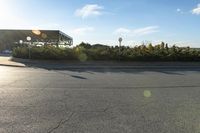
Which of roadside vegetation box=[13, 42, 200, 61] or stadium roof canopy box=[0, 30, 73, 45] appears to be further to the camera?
stadium roof canopy box=[0, 30, 73, 45]

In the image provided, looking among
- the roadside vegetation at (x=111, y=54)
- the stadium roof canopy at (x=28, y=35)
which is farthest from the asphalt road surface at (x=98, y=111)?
the stadium roof canopy at (x=28, y=35)

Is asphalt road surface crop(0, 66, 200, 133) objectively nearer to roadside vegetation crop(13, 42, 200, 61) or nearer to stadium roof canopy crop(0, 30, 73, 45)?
roadside vegetation crop(13, 42, 200, 61)

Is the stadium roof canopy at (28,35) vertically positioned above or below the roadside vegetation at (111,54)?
above

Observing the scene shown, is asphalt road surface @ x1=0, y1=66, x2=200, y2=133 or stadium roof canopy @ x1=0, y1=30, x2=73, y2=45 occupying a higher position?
stadium roof canopy @ x1=0, y1=30, x2=73, y2=45

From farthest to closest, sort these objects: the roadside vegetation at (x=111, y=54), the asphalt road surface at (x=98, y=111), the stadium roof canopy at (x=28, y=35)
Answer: the stadium roof canopy at (x=28, y=35), the roadside vegetation at (x=111, y=54), the asphalt road surface at (x=98, y=111)

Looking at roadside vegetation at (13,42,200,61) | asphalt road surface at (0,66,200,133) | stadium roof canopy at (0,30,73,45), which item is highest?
stadium roof canopy at (0,30,73,45)

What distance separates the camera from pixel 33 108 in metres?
9.43

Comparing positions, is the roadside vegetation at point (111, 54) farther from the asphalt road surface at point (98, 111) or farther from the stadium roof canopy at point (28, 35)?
the stadium roof canopy at point (28, 35)

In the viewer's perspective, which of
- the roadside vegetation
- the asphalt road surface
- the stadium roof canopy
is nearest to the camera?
the asphalt road surface

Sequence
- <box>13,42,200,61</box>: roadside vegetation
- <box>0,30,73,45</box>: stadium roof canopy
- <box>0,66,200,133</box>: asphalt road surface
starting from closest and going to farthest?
<box>0,66,200,133</box>: asphalt road surface, <box>13,42,200,61</box>: roadside vegetation, <box>0,30,73,45</box>: stadium roof canopy

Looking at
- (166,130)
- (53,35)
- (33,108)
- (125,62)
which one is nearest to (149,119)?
(166,130)

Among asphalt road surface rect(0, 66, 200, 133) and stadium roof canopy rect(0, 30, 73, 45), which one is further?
stadium roof canopy rect(0, 30, 73, 45)

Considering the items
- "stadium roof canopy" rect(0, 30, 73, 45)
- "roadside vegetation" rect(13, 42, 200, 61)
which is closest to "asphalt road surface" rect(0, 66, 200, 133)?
"roadside vegetation" rect(13, 42, 200, 61)

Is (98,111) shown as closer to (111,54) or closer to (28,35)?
(111,54)
